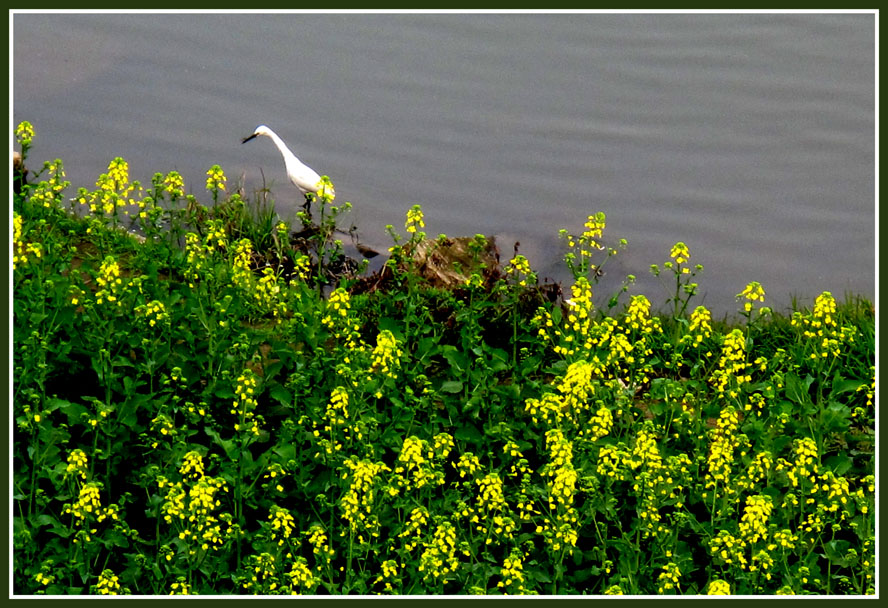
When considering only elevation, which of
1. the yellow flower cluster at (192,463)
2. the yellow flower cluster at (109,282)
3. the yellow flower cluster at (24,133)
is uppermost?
the yellow flower cluster at (24,133)

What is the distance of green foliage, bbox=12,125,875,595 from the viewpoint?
5332 mm

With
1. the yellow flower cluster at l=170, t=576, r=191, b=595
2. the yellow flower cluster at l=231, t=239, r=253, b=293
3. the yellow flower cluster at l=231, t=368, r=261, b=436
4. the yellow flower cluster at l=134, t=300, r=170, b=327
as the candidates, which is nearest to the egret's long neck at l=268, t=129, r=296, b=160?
the yellow flower cluster at l=231, t=239, r=253, b=293

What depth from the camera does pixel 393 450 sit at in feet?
18.8

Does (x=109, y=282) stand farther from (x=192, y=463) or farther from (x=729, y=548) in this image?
(x=729, y=548)

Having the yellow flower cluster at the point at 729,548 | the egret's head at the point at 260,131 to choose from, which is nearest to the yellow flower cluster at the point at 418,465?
the yellow flower cluster at the point at 729,548

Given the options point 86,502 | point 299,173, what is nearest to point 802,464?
point 86,502

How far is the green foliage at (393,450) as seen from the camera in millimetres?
5332

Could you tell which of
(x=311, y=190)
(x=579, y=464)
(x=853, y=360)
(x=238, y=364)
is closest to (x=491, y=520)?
(x=579, y=464)

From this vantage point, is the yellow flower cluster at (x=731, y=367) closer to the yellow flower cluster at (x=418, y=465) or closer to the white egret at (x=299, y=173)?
the yellow flower cluster at (x=418, y=465)

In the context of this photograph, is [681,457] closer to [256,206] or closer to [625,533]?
[625,533]

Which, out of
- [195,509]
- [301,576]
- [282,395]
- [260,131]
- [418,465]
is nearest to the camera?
[301,576]

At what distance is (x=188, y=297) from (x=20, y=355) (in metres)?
0.81

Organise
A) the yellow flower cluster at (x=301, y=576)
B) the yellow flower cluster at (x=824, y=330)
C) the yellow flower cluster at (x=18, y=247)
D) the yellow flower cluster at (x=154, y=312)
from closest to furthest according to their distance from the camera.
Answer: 1. the yellow flower cluster at (x=301, y=576)
2. the yellow flower cluster at (x=154, y=312)
3. the yellow flower cluster at (x=18, y=247)
4. the yellow flower cluster at (x=824, y=330)

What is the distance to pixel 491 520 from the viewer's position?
5.50 metres
